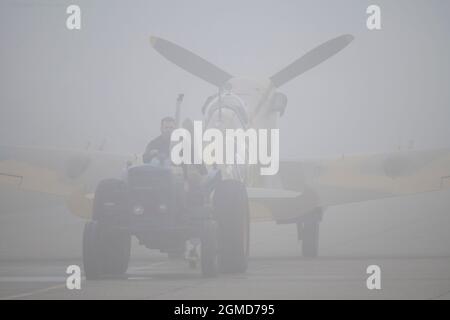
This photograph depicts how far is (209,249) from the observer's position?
16172mm

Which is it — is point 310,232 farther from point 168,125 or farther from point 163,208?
point 163,208

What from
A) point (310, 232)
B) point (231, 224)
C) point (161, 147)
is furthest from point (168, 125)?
point (310, 232)

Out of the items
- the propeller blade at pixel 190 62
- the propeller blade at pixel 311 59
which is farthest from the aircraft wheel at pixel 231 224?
the propeller blade at pixel 311 59

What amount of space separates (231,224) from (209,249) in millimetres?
989

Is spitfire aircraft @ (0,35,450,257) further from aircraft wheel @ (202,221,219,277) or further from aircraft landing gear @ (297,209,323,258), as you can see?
aircraft wheel @ (202,221,219,277)

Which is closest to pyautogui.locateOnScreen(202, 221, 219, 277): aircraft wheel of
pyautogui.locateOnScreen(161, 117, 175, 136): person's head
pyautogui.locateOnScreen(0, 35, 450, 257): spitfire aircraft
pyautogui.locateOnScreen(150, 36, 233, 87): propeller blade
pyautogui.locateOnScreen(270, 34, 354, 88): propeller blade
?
pyautogui.locateOnScreen(161, 117, 175, 136): person's head

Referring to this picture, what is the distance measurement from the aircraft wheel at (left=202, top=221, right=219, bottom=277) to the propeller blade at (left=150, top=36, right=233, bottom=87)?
8958mm

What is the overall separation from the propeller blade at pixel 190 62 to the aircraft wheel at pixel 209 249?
896cm

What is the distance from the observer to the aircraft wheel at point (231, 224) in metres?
17.0
